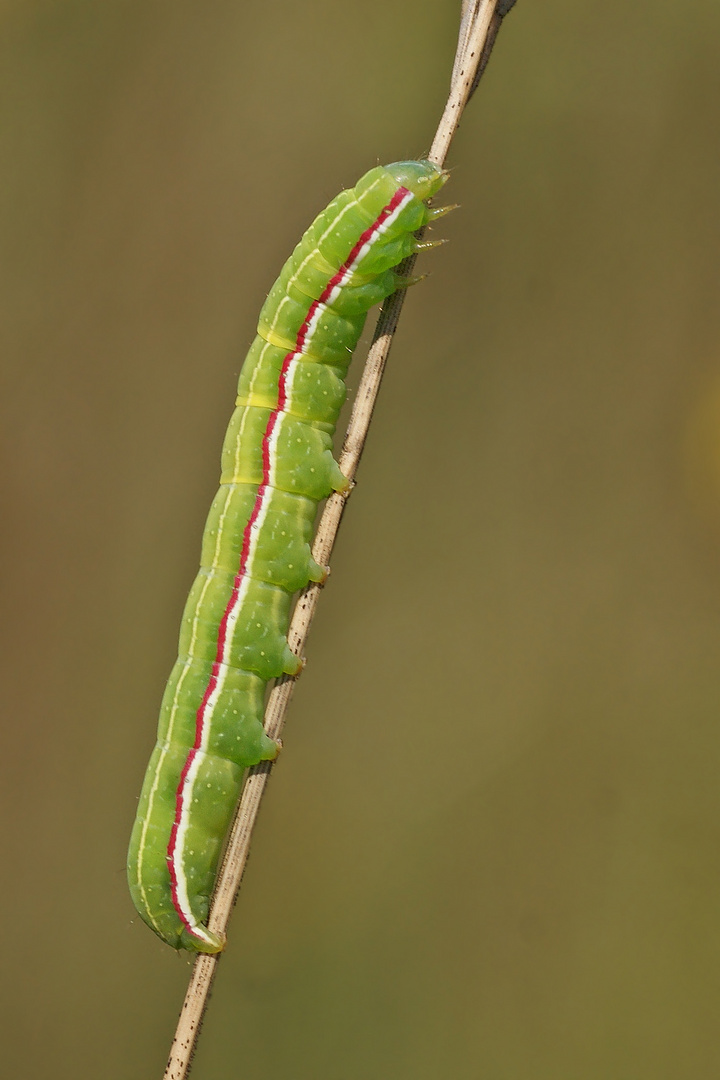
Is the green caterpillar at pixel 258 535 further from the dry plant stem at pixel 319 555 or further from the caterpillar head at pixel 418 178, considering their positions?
the dry plant stem at pixel 319 555

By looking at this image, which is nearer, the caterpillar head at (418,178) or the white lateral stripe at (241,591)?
the caterpillar head at (418,178)

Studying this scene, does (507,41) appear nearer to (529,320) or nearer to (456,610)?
(529,320)

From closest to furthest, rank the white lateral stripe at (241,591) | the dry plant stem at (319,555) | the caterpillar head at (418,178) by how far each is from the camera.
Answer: the dry plant stem at (319,555) → the caterpillar head at (418,178) → the white lateral stripe at (241,591)

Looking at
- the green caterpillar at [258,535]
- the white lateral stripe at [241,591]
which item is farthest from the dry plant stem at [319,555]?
the white lateral stripe at [241,591]

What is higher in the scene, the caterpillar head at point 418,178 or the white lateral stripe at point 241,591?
the caterpillar head at point 418,178

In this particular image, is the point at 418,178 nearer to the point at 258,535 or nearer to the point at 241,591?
the point at 258,535

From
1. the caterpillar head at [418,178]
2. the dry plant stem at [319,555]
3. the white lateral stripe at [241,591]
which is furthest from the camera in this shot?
the white lateral stripe at [241,591]

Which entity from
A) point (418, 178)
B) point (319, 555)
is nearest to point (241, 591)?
point (319, 555)
